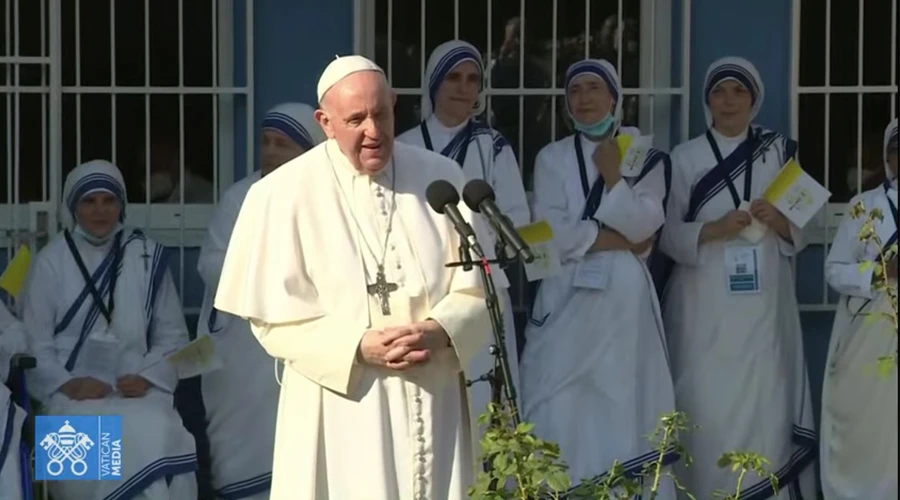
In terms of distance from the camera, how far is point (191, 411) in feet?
25.5

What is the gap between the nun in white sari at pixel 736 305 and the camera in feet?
24.3

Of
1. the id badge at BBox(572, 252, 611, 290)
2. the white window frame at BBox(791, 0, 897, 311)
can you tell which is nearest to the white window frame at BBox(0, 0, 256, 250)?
the id badge at BBox(572, 252, 611, 290)

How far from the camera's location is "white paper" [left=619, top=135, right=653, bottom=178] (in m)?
7.30

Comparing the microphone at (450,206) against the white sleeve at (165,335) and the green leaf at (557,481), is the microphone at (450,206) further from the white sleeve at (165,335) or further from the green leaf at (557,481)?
the white sleeve at (165,335)

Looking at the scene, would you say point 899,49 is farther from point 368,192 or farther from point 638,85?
point 368,192

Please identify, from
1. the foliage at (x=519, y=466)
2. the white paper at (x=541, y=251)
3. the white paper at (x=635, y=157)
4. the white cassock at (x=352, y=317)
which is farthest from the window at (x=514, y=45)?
the foliage at (x=519, y=466)

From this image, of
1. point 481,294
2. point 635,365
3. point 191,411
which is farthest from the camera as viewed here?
point 191,411

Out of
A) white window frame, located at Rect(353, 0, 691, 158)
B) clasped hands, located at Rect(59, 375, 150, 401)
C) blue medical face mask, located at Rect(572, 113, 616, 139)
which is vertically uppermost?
white window frame, located at Rect(353, 0, 691, 158)

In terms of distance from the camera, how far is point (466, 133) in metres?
7.41

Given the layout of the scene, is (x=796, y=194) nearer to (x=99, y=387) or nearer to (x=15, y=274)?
(x=99, y=387)

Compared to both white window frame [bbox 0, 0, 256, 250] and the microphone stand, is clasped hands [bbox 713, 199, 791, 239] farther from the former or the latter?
the microphone stand

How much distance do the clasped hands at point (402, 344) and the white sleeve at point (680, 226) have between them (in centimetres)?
256

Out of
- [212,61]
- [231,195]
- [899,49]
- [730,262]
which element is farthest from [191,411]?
[899,49]

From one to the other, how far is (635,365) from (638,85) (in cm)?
142
